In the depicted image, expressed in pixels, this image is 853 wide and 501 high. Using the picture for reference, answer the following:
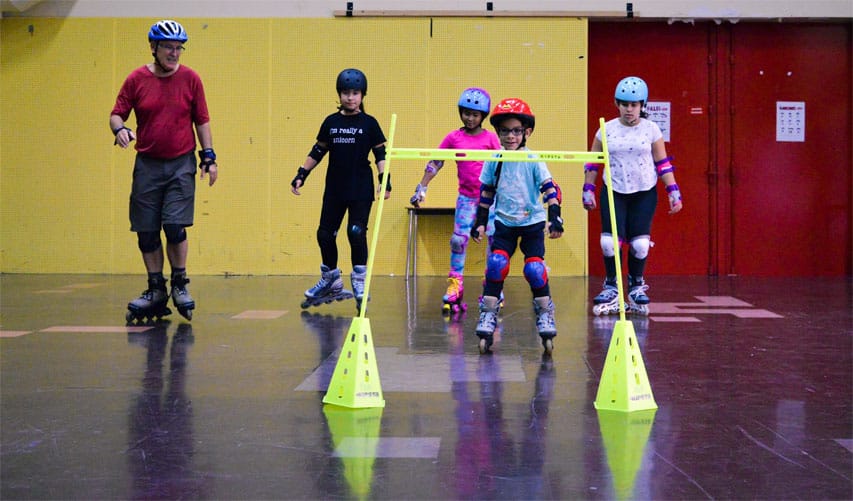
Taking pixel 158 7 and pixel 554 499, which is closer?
pixel 554 499

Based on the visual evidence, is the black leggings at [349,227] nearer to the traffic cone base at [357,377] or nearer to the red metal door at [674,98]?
the traffic cone base at [357,377]

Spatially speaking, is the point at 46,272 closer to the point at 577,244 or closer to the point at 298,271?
the point at 298,271

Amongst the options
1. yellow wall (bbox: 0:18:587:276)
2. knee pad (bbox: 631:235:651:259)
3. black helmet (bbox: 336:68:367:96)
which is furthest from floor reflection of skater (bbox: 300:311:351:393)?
yellow wall (bbox: 0:18:587:276)

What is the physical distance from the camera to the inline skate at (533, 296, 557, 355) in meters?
5.52

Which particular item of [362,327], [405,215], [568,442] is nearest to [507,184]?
[362,327]

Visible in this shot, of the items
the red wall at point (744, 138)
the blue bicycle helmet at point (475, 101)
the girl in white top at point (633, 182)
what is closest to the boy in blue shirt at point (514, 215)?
the blue bicycle helmet at point (475, 101)

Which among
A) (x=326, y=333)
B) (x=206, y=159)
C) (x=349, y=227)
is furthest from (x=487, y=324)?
(x=206, y=159)

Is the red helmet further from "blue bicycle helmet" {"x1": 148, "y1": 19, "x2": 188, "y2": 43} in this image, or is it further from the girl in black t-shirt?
"blue bicycle helmet" {"x1": 148, "y1": 19, "x2": 188, "y2": 43}

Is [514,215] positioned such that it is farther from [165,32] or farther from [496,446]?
[165,32]

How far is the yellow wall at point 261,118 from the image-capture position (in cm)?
1171

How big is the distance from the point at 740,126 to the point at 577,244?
93.8 inches

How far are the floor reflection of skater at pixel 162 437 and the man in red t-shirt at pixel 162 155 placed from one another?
1.61 metres

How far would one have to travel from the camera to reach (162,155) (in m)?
6.83

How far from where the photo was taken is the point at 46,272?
11891mm
